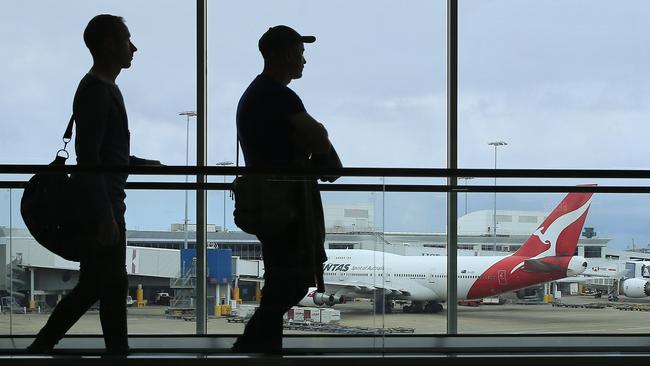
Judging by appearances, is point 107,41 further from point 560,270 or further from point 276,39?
point 560,270

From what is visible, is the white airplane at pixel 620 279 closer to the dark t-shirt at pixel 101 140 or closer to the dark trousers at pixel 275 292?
the dark trousers at pixel 275 292

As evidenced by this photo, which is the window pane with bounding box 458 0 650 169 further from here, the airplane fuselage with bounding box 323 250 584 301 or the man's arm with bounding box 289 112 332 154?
the man's arm with bounding box 289 112 332 154

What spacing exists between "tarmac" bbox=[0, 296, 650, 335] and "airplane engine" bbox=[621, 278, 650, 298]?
0.04 meters

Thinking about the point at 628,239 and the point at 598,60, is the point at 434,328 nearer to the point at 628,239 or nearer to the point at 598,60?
the point at 628,239

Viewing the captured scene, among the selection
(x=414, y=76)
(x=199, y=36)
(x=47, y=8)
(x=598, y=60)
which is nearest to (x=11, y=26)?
(x=47, y=8)

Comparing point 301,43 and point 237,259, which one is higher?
point 301,43

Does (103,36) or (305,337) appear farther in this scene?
(305,337)

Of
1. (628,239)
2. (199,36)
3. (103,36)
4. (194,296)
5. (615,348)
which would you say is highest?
(199,36)

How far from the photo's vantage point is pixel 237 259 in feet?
9.93

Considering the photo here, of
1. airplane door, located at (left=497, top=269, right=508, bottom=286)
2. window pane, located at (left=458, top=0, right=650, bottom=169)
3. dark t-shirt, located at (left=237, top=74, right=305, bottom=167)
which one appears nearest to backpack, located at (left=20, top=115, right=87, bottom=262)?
dark t-shirt, located at (left=237, top=74, right=305, bottom=167)

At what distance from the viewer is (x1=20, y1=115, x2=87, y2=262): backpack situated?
9.60 feet

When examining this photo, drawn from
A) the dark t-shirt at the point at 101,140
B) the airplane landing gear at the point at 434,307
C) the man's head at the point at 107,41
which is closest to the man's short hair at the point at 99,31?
the man's head at the point at 107,41

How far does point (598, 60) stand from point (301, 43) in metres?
20.9

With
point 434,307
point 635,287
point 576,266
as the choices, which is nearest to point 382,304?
point 434,307
